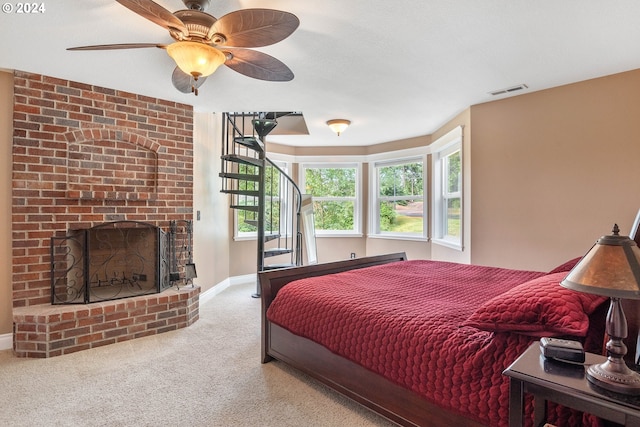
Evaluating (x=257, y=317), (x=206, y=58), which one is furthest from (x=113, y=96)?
(x=257, y=317)

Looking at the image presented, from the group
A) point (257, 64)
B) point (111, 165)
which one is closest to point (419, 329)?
point (257, 64)

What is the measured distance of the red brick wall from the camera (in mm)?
2820

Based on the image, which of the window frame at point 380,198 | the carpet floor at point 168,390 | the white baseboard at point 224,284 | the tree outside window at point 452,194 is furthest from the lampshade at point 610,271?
the window frame at point 380,198

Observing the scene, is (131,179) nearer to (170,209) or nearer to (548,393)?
(170,209)

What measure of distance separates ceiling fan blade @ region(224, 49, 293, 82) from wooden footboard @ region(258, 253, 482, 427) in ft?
4.53

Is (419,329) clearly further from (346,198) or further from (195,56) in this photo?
(346,198)

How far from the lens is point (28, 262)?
283 centimetres

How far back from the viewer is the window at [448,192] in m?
4.30

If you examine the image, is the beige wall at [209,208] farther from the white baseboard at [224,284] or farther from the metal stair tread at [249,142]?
the metal stair tread at [249,142]

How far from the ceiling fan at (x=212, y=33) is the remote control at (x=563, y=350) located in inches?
67.3

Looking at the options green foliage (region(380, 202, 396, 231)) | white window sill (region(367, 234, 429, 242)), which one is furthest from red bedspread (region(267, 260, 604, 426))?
green foliage (region(380, 202, 396, 231))

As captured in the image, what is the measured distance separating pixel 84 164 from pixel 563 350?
11.9 ft

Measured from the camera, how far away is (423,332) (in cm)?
157

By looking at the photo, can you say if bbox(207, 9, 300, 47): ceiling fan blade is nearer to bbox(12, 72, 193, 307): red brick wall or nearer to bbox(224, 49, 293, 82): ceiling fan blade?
bbox(224, 49, 293, 82): ceiling fan blade
